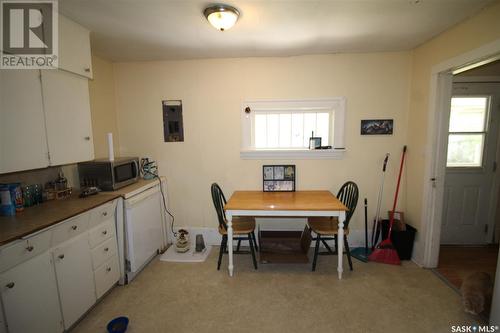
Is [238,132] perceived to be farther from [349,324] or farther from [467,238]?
[467,238]

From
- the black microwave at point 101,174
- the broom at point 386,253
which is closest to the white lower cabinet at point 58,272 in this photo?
the black microwave at point 101,174

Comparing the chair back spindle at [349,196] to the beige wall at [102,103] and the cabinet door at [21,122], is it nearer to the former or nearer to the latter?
the cabinet door at [21,122]

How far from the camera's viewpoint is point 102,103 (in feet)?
9.12

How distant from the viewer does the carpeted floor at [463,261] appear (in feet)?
7.76

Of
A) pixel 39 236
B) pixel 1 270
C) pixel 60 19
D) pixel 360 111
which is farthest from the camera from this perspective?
pixel 360 111

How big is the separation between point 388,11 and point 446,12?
0.49 m

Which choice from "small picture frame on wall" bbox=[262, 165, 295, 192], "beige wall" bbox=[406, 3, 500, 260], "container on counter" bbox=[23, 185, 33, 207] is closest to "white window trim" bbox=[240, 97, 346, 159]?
"small picture frame on wall" bbox=[262, 165, 295, 192]

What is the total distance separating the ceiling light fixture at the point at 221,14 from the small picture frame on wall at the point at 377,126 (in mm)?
1962

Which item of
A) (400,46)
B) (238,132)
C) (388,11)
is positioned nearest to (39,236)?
(238,132)

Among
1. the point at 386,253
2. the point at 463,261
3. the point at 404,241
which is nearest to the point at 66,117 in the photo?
the point at 386,253

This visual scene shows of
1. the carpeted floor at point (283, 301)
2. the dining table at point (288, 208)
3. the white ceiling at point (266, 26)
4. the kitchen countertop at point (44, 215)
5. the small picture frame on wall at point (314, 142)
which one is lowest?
the carpeted floor at point (283, 301)

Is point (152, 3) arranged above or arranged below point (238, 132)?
above

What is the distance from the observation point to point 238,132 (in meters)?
2.97

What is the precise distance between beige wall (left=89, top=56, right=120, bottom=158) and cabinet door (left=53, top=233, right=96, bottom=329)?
127cm
